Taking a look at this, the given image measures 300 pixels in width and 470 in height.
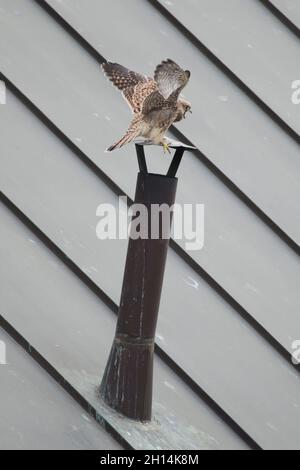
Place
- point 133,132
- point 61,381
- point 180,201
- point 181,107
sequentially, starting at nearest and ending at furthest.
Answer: point 61,381, point 133,132, point 181,107, point 180,201

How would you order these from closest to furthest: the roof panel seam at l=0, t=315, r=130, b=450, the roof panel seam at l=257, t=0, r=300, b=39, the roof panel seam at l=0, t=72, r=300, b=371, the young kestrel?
1. the roof panel seam at l=0, t=315, r=130, b=450
2. the young kestrel
3. the roof panel seam at l=0, t=72, r=300, b=371
4. the roof panel seam at l=257, t=0, r=300, b=39

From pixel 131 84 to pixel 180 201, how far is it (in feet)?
1.60

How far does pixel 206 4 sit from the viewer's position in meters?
4.75

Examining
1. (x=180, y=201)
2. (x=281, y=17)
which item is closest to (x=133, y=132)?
(x=180, y=201)

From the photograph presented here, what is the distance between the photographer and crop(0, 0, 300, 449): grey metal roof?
366 centimetres

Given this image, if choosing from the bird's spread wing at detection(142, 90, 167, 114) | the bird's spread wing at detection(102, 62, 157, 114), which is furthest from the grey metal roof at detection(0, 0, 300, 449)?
the bird's spread wing at detection(142, 90, 167, 114)

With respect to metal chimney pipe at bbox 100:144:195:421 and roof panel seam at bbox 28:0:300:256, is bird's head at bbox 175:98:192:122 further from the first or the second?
metal chimney pipe at bbox 100:144:195:421

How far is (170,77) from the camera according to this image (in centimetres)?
355

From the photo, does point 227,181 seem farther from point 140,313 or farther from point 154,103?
point 140,313

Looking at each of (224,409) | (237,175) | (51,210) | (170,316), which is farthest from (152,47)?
(224,409)

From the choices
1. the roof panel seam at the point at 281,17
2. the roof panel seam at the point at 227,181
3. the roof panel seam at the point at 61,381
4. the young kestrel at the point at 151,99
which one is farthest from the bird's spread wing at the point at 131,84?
the roof panel seam at the point at 281,17

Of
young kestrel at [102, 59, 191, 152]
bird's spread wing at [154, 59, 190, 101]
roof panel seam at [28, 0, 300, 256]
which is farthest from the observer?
roof panel seam at [28, 0, 300, 256]
